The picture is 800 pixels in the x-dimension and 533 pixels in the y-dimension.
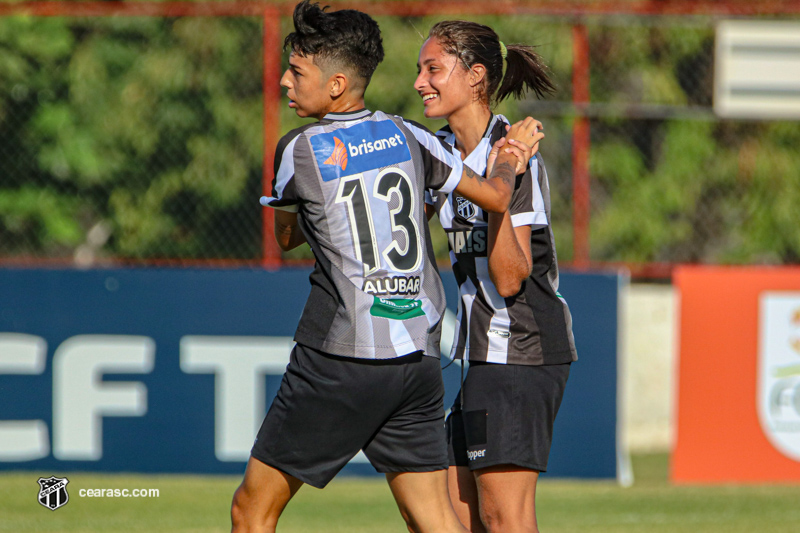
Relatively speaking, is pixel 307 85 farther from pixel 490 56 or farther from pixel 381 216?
pixel 490 56

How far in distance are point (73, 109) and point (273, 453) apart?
308 inches

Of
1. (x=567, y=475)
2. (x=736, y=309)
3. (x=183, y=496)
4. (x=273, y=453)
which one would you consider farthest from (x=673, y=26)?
(x=273, y=453)

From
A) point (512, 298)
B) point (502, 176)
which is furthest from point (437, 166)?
point (512, 298)

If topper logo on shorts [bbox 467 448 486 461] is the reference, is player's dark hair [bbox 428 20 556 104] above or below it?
above

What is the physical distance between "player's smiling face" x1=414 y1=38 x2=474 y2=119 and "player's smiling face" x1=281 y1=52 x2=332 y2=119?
0.49 meters

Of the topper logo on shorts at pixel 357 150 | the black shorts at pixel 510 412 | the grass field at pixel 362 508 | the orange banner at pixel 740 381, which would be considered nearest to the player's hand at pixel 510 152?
the topper logo on shorts at pixel 357 150

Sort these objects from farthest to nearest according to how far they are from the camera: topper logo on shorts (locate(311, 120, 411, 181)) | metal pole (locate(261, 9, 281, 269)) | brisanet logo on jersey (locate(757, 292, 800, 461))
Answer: metal pole (locate(261, 9, 281, 269)), brisanet logo on jersey (locate(757, 292, 800, 461)), topper logo on shorts (locate(311, 120, 411, 181))

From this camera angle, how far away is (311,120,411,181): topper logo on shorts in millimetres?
3090

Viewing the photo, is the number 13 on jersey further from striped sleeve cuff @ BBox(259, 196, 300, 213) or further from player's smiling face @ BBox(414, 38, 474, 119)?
player's smiling face @ BBox(414, 38, 474, 119)

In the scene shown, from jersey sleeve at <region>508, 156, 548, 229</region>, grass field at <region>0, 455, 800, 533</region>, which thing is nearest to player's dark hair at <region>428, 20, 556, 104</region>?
jersey sleeve at <region>508, 156, 548, 229</region>

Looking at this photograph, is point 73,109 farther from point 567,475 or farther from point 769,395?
point 769,395

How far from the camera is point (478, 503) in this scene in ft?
12.0

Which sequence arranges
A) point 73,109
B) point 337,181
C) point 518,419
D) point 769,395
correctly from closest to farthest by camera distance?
point 337,181 → point 518,419 → point 769,395 → point 73,109

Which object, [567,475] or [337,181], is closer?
[337,181]
